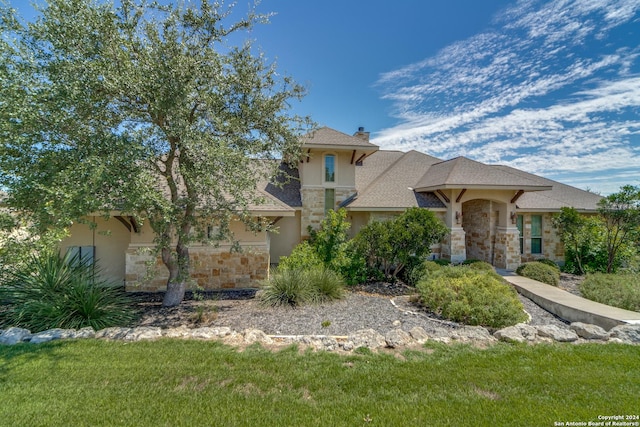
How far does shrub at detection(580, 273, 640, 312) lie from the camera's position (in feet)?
23.1

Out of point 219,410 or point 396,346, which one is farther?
point 396,346

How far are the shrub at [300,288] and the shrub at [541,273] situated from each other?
7.89m

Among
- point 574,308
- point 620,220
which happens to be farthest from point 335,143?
point 620,220

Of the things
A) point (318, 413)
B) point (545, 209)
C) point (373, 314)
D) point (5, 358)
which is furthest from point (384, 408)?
point (545, 209)

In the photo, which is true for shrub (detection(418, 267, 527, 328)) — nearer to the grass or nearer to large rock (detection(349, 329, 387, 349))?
the grass

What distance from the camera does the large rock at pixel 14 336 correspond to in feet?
15.4

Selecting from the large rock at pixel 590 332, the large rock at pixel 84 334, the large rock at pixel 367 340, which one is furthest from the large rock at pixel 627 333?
the large rock at pixel 84 334

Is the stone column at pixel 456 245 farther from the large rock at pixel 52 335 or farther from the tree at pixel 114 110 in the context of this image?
the large rock at pixel 52 335

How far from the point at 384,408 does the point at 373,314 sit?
3.68 meters

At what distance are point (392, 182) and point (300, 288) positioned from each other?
860cm

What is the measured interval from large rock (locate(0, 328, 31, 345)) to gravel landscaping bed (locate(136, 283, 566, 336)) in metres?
1.74

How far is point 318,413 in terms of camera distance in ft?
9.57

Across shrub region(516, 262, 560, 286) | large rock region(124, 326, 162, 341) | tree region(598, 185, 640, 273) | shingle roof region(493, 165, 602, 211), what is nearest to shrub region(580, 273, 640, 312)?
shrub region(516, 262, 560, 286)

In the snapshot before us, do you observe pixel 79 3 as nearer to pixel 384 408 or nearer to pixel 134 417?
pixel 134 417
